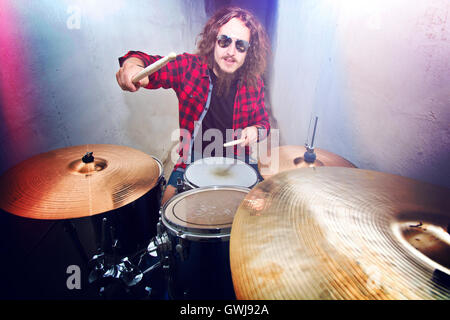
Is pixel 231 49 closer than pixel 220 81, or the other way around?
pixel 231 49

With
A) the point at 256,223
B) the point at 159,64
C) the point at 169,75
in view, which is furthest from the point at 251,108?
the point at 256,223

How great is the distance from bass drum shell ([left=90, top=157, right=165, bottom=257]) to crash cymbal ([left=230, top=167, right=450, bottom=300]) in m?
0.64

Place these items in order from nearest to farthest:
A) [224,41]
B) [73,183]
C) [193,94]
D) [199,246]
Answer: [199,246], [73,183], [224,41], [193,94]

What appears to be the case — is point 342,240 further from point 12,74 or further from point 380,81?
point 12,74

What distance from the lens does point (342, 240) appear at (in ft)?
1.58

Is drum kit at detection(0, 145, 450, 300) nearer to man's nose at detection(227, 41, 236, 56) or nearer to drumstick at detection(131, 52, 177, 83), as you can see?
drumstick at detection(131, 52, 177, 83)

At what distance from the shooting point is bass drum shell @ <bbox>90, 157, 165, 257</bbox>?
101 centimetres

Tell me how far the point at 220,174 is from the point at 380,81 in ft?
3.22

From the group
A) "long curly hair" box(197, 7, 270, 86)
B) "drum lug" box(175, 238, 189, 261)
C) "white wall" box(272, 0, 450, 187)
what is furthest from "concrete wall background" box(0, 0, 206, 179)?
"white wall" box(272, 0, 450, 187)

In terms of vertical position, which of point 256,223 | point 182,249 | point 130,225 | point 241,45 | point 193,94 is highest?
point 241,45

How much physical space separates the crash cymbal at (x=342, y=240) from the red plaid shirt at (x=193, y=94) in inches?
52.4

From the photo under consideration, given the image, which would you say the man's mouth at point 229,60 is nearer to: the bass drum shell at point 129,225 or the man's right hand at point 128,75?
the man's right hand at point 128,75
